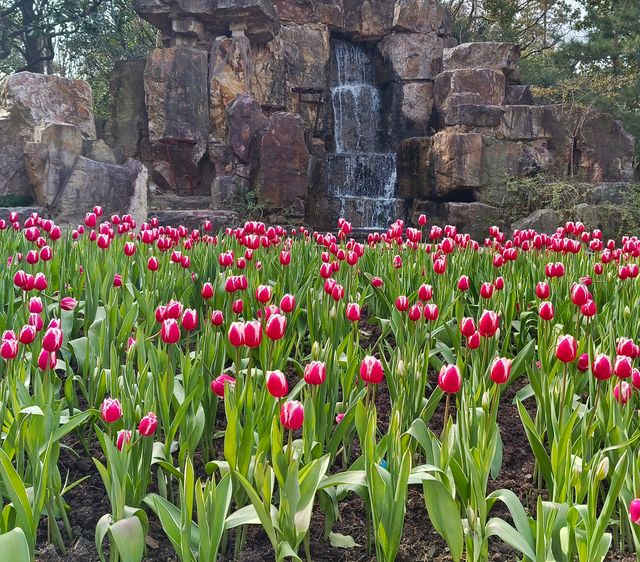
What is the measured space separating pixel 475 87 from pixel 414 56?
3.00 metres

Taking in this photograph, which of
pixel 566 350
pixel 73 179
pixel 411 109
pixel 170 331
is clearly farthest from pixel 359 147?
pixel 566 350

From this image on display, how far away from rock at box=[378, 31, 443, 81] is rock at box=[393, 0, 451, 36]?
0.20m

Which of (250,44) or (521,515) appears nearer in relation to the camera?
(521,515)

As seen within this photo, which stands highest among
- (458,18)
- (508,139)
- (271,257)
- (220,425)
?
(458,18)

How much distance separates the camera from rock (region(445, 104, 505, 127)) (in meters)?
13.6

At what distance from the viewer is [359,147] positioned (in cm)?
1766

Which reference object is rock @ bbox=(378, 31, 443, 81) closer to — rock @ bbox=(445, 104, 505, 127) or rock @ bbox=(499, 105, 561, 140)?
rock @ bbox=(445, 104, 505, 127)

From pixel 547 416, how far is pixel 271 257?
2.39 m

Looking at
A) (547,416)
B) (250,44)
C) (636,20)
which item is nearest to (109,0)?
(250,44)

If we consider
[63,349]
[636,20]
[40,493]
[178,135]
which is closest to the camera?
[40,493]

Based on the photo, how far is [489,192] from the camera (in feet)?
43.8

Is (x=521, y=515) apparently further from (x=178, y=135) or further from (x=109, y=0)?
(x=109, y=0)

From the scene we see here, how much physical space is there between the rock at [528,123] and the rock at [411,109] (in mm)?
3329

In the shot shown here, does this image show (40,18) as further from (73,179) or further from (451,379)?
(451,379)
